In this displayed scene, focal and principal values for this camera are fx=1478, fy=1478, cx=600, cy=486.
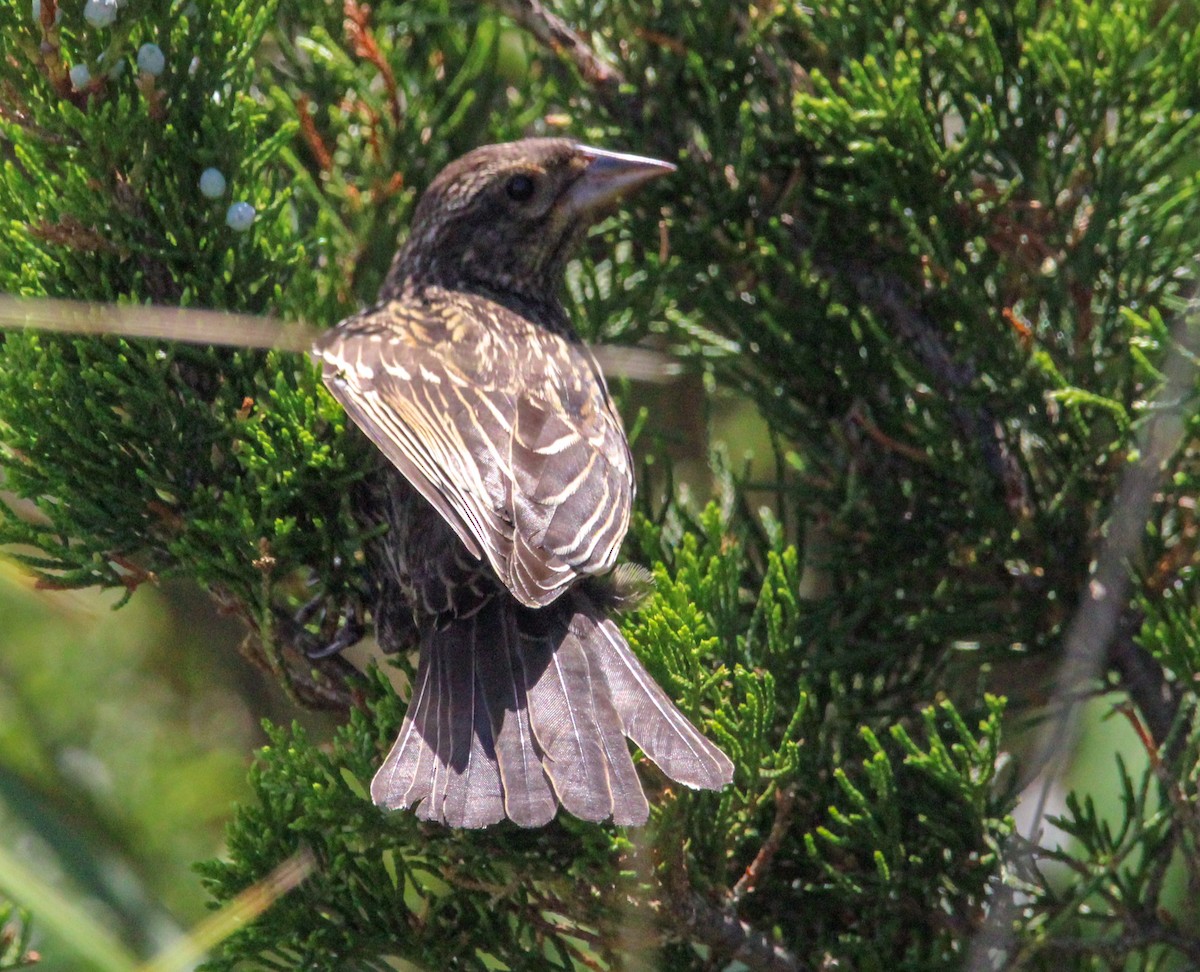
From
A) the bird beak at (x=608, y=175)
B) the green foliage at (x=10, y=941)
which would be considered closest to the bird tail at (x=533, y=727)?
the green foliage at (x=10, y=941)

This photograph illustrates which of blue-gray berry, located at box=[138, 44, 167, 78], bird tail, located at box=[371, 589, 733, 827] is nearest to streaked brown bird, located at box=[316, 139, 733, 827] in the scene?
bird tail, located at box=[371, 589, 733, 827]

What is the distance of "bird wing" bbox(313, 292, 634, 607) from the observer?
2.33 metres

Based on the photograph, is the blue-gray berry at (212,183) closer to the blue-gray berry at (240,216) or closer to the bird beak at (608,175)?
the blue-gray berry at (240,216)

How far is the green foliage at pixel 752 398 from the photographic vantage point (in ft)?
7.27

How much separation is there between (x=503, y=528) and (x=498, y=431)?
12.0 inches

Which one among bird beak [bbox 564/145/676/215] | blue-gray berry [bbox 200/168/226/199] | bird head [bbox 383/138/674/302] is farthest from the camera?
bird head [bbox 383/138/674/302]

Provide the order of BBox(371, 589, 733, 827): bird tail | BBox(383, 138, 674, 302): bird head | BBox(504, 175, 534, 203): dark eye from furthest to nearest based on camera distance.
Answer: BBox(504, 175, 534, 203): dark eye < BBox(383, 138, 674, 302): bird head < BBox(371, 589, 733, 827): bird tail

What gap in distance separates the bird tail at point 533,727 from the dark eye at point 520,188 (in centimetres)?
104

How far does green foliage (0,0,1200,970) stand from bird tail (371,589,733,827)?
0.28 feet

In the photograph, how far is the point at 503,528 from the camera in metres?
2.34

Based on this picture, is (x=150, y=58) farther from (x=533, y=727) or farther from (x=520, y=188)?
(x=533, y=727)

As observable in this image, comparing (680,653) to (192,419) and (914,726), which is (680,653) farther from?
(192,419)

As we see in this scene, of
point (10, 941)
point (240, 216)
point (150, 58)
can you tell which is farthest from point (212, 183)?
point (10, 941)

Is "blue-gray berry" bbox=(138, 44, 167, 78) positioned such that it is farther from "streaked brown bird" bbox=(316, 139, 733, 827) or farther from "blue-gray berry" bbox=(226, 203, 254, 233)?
"streaked brown bird" bbox=(316, 139, 733, 827)
